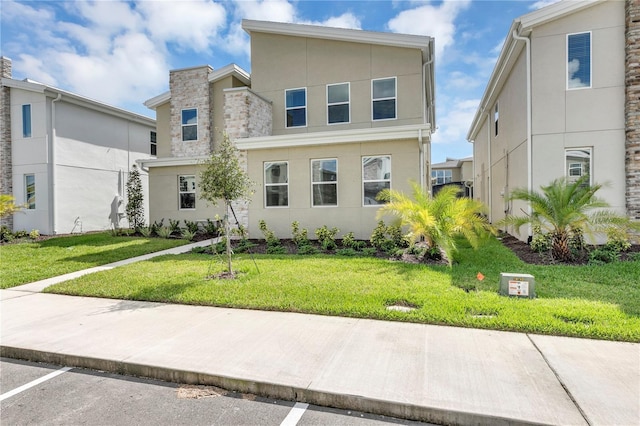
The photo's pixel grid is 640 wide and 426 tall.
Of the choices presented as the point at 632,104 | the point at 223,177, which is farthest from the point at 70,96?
the point at 632,104

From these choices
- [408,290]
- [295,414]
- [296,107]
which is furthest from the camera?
[296,107]

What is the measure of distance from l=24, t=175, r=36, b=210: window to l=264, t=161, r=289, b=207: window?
11.8 metres

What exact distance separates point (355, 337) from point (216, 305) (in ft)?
8.61

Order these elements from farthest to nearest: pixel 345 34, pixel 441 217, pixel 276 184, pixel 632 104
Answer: pixel 345 34 < pixel 276 184 < pixel 632 104 < pixel 441 217

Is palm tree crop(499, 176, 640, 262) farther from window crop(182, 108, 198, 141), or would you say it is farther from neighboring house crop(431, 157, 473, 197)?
neighboring house crop(431, 157, 473, 197)

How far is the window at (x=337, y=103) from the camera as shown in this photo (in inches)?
563

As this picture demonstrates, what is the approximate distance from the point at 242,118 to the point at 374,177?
5.55m

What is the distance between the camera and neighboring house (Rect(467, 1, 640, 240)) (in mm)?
9773

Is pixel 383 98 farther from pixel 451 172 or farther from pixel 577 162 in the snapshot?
pixel 451 172

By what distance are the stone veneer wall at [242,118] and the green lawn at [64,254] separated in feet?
8.93

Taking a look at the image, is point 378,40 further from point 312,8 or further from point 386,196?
point 386,196

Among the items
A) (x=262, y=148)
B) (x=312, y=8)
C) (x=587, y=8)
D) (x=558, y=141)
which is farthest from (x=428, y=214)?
(x=312, y=8)

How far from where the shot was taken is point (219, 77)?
52.2 feet

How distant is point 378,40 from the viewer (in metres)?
13.3
